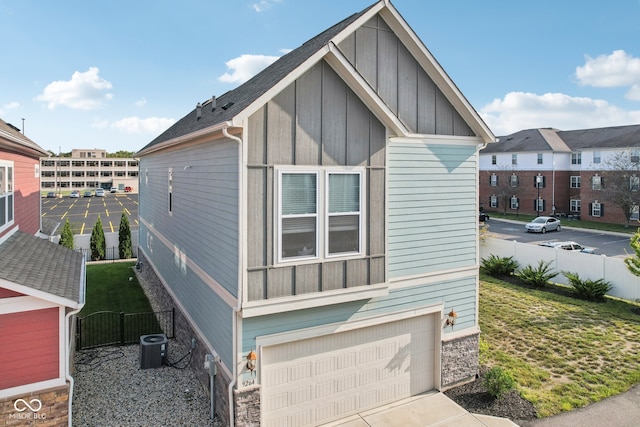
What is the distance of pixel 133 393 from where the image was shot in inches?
379

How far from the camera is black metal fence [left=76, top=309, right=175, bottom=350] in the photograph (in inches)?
497

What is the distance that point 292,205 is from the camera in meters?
7.82

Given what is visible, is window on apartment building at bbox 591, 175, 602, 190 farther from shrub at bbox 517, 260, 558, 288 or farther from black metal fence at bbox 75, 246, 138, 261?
black metal fence at bbox 75, 246, 138, 261

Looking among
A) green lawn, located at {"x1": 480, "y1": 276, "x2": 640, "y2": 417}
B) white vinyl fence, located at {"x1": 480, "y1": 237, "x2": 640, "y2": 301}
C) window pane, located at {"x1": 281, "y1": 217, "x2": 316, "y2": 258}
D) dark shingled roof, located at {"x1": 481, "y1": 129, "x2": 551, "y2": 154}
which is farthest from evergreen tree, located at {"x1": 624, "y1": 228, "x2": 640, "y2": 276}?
dark shingled roof, located at {"x1": 481, "y1": 129, "x2": 551, "y2": 154}

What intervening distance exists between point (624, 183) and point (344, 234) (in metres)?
43.4

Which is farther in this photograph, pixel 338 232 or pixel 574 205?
pixel 574 205

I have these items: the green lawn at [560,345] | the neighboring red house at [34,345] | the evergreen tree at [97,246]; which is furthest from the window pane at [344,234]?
the evergreen tree at [97,246]

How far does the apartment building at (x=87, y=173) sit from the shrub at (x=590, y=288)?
9888 cm

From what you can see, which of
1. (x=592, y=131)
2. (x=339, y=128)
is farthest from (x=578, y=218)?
(x=339, y=128)

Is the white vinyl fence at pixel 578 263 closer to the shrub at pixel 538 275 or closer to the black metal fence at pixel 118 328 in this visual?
the shrub at pixel 538 275

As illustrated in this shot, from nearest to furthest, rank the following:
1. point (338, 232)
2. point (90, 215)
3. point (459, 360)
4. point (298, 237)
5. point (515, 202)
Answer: point (298, 237) < point (338, 232) < point (459, 360) < point (90, 215) < point (515, 202)

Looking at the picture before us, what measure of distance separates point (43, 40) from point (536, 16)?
20.5 m

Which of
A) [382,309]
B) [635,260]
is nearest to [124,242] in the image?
[382,309]

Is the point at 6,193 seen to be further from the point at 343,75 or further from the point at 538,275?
the point at 538,275
